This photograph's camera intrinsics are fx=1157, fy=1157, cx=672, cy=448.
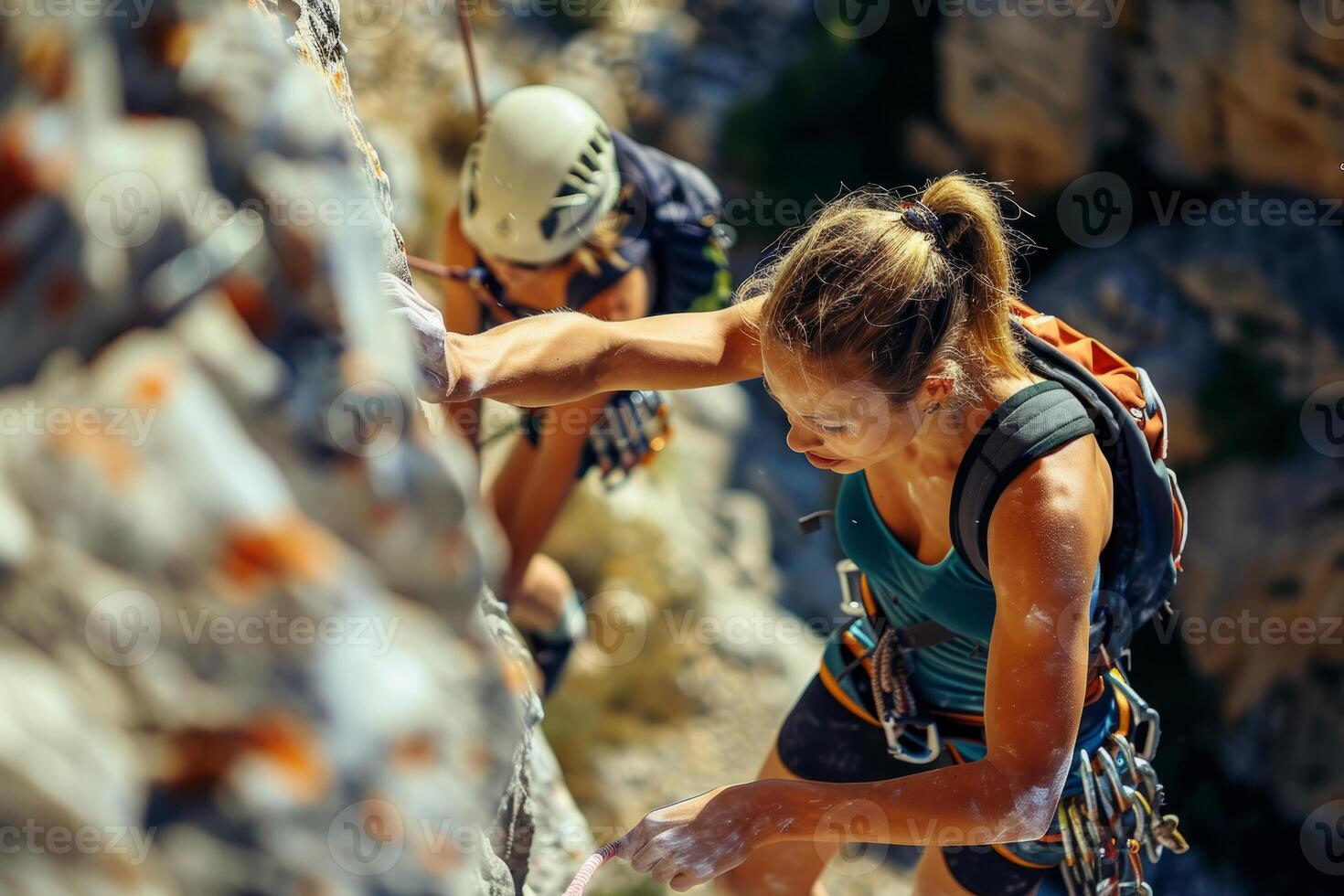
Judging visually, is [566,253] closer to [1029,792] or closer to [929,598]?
[929,598]

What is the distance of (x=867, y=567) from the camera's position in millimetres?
1740

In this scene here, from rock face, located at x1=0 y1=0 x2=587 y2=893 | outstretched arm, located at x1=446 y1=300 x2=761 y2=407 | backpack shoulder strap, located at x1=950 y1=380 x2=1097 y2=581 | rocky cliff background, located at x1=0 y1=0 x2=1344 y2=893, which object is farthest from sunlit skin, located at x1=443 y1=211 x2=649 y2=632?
rock face, located at x1=0 y1=0 x2=587 y2=893

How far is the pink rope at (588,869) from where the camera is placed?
134 cm

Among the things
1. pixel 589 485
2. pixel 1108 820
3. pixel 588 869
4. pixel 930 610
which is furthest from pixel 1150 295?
pixel 588 869

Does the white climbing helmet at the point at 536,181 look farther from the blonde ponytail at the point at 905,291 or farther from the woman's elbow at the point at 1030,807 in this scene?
the woman's elbow at the point at 1030,807

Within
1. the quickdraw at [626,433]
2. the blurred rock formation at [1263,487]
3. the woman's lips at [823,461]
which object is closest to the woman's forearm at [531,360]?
the woman's lips at [823,461]

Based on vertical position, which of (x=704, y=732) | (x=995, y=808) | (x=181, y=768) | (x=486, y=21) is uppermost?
(x=181, y=768)

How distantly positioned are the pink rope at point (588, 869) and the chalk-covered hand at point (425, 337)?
1.88ft

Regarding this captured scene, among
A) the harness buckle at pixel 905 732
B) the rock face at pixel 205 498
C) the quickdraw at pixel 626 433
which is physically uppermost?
the rock face at pixel 205 498

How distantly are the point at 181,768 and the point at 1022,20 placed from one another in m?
4.99

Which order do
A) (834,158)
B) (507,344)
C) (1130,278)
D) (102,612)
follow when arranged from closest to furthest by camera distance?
(102,612) → (507,344) → (1130,278) → (834,158)

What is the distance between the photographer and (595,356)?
Answer: 1.51m

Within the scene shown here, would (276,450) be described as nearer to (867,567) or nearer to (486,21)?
(867,567)

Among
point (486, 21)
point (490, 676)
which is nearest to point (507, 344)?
point (490, 676)
